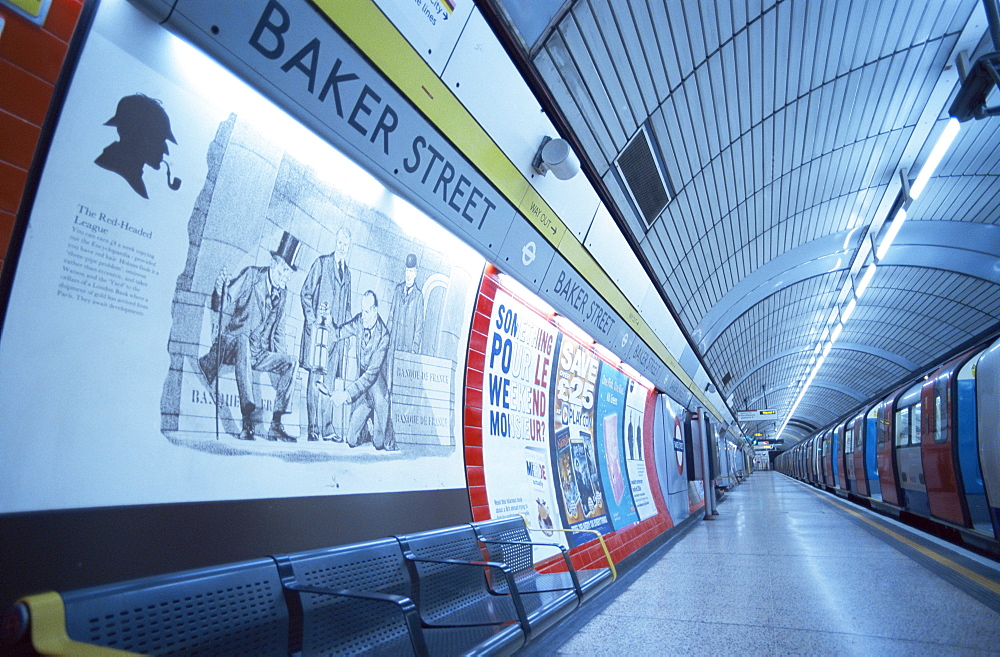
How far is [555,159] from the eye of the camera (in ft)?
12.4

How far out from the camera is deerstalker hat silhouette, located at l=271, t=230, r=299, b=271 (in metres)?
2.46

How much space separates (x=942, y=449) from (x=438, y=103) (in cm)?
822

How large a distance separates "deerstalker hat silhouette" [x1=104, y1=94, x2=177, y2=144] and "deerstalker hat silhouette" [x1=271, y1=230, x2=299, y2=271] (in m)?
0.58

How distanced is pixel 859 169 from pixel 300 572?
30.5ft

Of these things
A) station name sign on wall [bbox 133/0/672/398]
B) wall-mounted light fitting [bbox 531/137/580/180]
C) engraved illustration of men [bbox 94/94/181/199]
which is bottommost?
engraved illustration of men [bbox 94/94/181/199]

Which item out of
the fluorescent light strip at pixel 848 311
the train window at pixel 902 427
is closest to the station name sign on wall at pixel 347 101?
the train window at pixel 902 427

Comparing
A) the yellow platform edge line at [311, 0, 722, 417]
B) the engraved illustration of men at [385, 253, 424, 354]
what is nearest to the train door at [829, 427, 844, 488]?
the yellow platform edge line at [311, 0, 722, 417]

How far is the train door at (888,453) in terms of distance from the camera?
9984 mm

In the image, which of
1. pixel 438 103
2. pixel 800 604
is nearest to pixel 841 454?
pixel 800 604

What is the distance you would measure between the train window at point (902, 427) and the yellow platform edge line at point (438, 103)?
306 inches

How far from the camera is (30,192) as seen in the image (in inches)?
63.0

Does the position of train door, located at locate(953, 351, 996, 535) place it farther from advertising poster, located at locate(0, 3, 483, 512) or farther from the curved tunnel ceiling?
advertising poster, located at locate(0, 3, 483, 512)

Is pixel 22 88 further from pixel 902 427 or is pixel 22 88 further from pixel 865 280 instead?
pixel 865 280

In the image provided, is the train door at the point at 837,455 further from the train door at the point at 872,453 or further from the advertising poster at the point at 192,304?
the advertising poster at the point at 192,304
